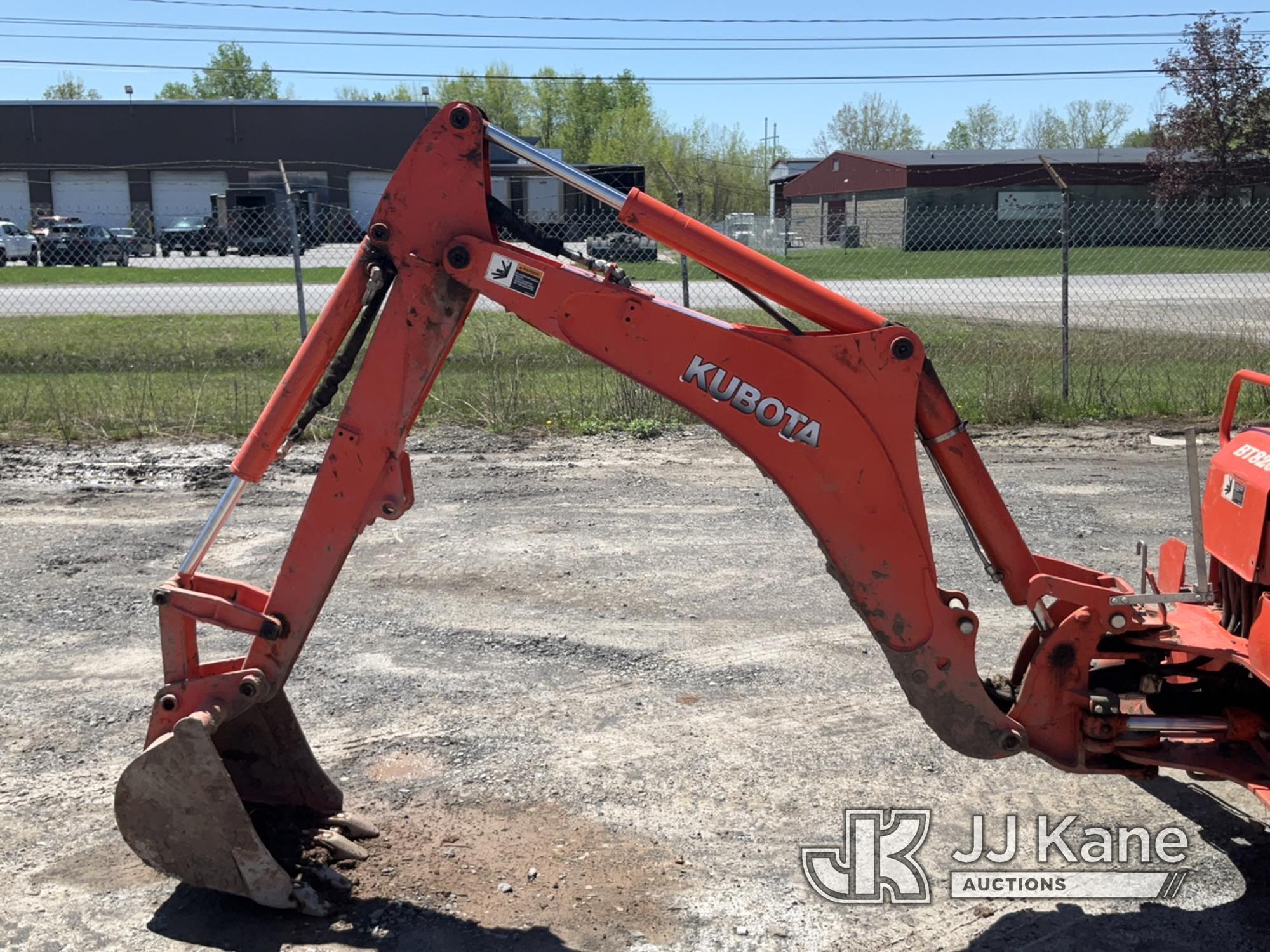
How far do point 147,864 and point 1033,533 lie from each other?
569cm

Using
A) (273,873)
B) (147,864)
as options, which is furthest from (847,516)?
(147,864)

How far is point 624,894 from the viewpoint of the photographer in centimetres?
394

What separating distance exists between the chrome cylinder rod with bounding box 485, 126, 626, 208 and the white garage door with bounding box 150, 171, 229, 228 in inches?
1834

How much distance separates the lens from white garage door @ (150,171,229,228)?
46812mm

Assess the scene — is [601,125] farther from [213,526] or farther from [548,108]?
[213,526]

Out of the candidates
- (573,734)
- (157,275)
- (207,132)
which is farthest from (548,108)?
(573,734)

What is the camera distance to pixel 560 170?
357 cm

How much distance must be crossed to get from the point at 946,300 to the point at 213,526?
22.4 metres

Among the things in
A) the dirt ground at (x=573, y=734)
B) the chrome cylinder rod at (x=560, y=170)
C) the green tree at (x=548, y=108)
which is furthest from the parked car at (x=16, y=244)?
the green tree at (x=548, y=108)

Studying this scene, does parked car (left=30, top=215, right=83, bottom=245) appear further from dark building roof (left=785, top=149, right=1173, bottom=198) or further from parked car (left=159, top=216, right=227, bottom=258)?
dark building roof (left=785, top=149, right=1173, bottom=198)

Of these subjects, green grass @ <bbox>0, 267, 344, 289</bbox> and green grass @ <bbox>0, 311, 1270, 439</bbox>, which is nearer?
green grass @ <bbox>0, 311, 1270, 439</bbox>

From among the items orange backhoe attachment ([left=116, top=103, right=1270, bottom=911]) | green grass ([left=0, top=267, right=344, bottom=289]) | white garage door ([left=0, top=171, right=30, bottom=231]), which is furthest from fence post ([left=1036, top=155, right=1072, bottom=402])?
white garage door ([left=0, top=171, right=30, bottom=231])

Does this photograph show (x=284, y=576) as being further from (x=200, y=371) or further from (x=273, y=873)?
(x=200, y=371)

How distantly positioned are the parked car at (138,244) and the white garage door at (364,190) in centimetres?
933
